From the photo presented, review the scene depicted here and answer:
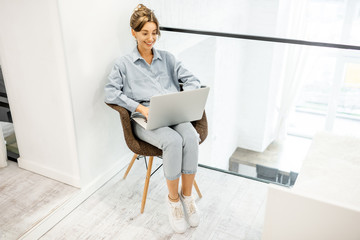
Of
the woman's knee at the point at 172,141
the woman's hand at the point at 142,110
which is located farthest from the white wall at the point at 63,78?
the woman's knee at the point at 172,141

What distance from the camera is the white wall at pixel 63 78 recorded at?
1955 mm

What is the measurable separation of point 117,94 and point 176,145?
44 cm

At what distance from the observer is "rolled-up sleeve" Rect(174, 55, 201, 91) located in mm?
2219

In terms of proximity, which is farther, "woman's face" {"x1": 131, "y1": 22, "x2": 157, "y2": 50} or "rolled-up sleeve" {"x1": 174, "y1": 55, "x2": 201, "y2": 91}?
"rolled-up sleeve" {"x1": 174, "y1": 55, "x2": 201, "y2": 91}

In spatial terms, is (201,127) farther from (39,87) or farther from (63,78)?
(39,87)

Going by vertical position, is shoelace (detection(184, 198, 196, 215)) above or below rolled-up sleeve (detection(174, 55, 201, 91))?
below

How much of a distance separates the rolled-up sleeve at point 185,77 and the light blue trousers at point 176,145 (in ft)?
0.90

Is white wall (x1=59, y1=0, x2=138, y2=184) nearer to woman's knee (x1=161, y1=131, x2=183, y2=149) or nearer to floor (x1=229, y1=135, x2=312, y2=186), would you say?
woman's knee (x1=161, y1=131, x2=183, y2=149)

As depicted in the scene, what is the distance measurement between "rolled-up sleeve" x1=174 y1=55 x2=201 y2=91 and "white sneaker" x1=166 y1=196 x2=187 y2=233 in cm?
70

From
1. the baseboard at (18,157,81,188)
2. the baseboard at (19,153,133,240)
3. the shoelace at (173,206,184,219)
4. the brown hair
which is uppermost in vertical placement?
the brown hair

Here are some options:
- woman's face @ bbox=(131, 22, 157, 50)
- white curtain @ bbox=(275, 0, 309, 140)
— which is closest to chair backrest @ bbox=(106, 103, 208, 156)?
woman's face @ bbox=(131, 22, 157, 50)

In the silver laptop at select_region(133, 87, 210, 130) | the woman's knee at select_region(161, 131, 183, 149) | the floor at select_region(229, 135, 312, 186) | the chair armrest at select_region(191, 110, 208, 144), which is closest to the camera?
the silver laptop at select_region(133, 87, 210, 130)

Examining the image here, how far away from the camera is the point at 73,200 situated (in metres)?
2.21

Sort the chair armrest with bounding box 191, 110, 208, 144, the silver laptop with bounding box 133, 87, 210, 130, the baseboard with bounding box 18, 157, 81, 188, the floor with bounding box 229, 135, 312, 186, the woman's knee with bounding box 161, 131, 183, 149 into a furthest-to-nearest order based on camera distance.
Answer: the floor with bounding box 229, 135, 312, 186 → the baseboard with bounding box 18, 157, 81, 188 → the chair armrest with bounding box 191, 110, 208, 144 → the woman's knee with bounding box 161, 131, 183, 149 → the silver laptop with bounding box 133, 87, 210, 130
